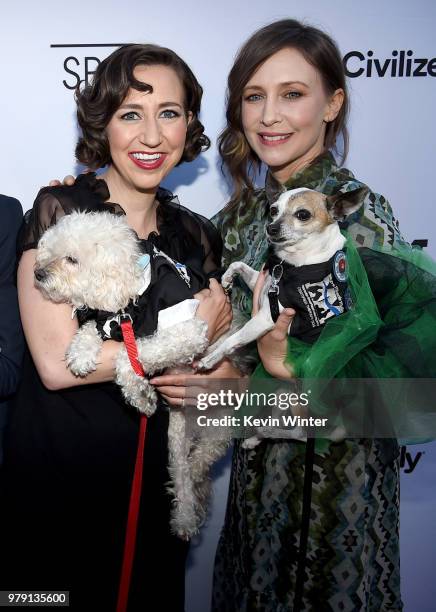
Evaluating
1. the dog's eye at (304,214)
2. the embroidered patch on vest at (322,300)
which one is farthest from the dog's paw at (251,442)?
the dog's eye at (304,214)

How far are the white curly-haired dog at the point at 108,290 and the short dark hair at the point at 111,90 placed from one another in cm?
24

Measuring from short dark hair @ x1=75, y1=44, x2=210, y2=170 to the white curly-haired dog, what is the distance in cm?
24

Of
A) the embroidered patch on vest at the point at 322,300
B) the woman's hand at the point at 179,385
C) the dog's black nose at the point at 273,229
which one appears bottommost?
the woman's hand at the point at 179,385

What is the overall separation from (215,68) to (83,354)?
1366 millimetres

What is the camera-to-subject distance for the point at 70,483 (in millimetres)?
1400

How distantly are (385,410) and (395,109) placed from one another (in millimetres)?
1364

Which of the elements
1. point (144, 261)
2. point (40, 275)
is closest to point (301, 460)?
point (144, 261)

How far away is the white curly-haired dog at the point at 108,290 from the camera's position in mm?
1332

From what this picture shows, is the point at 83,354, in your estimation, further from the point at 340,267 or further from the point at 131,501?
the point at 340,267

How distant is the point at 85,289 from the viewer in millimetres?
1373

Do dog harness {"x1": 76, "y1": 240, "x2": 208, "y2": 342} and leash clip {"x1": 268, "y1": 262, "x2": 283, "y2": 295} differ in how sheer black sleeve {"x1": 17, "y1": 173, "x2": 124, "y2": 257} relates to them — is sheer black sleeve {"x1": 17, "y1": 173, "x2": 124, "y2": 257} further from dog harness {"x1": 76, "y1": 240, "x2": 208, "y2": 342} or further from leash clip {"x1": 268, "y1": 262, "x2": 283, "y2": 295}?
leash clip {"x1": 268, "y1": 262, "x2": 283, "y2": 295}

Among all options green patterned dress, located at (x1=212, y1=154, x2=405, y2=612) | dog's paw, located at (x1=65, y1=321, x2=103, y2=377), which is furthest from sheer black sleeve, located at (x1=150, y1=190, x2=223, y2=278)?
dog's paw, located at (x1=65, y1=321, x2=103, y2=377)

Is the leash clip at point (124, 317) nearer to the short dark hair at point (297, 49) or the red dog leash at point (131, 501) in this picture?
the red dog leash at point (131, 501)

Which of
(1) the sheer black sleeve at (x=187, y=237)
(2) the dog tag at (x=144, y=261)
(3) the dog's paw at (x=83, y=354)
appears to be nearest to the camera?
(3) the dog's paw at (x=83, y=354)
